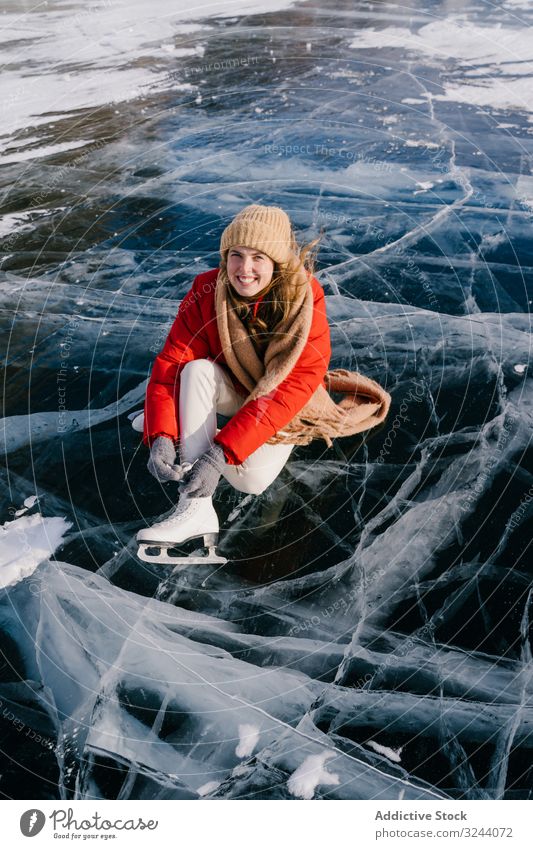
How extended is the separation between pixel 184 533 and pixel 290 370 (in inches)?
21.0

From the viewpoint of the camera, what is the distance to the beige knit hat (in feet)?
5.50

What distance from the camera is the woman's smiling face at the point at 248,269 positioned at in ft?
5.69

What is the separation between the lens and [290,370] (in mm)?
1787

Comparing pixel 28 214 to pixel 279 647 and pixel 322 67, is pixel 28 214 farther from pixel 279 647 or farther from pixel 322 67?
pixel 279 647

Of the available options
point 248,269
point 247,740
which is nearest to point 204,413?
point 248,269

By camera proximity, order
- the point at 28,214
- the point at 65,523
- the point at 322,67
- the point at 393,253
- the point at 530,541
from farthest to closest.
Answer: the point at 322,67 < the point at 28,214 < the point at 393,253 < the point at 65,523 < the point at 530,541

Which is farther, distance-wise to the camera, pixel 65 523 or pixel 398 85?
pixel 398 85

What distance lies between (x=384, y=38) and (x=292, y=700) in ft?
15.2

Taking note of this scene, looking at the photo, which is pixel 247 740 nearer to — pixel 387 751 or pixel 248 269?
pixel 387 751

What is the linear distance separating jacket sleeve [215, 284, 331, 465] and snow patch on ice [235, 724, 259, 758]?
642 mm

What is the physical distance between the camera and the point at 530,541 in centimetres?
190

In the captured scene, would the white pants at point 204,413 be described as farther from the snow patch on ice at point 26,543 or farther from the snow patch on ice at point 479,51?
the snow patch on ice at point 479,51
